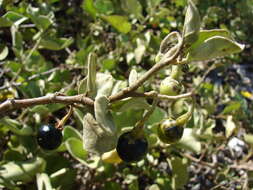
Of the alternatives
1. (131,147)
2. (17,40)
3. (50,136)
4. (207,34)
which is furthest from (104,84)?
(17,40)

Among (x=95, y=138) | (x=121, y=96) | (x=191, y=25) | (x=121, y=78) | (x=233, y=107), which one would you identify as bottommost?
(x=233, y=107)

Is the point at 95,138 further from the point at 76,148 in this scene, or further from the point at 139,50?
the point at 139,50

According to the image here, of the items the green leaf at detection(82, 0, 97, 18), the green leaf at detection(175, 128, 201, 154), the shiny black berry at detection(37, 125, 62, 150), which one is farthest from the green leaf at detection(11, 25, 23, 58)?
the green leaf at detection(175, 128, 201, 154)

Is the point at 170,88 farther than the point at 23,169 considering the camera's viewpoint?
No

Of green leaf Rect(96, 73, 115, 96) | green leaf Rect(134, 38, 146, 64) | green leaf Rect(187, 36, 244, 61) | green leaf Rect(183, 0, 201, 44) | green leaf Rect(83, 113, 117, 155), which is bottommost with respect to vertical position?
green leaf Rect(134, 38, 146, 64)

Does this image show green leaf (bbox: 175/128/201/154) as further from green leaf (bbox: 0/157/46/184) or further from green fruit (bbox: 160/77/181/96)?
green fruit (bbox: 160/77/181/96)

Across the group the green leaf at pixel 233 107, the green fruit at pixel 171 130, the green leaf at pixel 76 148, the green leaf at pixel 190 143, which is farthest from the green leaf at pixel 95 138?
the green leaf at pixel 233 107
